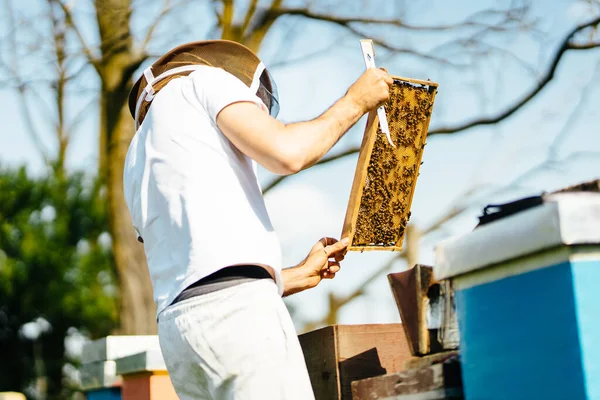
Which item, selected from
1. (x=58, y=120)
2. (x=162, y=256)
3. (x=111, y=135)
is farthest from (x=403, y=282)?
(x=58, y=120)

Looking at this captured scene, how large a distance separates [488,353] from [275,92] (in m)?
1.01

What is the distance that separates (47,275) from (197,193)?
11551 mm

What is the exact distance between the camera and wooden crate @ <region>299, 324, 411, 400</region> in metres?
2.39

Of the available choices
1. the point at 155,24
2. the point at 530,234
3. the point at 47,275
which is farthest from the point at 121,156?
the point at 47,275

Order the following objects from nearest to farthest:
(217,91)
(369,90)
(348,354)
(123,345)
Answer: (217,91), (369,90), (348,354), (123,345)

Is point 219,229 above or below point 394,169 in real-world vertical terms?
below

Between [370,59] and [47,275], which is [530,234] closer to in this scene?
[370,59]

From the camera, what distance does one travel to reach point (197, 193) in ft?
5.67

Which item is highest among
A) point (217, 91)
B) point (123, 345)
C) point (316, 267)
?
point (217, 91)

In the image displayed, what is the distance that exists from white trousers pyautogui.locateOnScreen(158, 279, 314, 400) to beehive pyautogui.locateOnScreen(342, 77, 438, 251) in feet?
2.98

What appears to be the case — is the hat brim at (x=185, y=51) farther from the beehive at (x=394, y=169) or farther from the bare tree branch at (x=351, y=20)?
the bare tree branch at (x=351, y=20)

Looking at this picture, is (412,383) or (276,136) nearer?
(276,136)

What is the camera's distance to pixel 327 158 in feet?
23.9

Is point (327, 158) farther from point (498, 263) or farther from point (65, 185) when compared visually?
point (65, 185)
